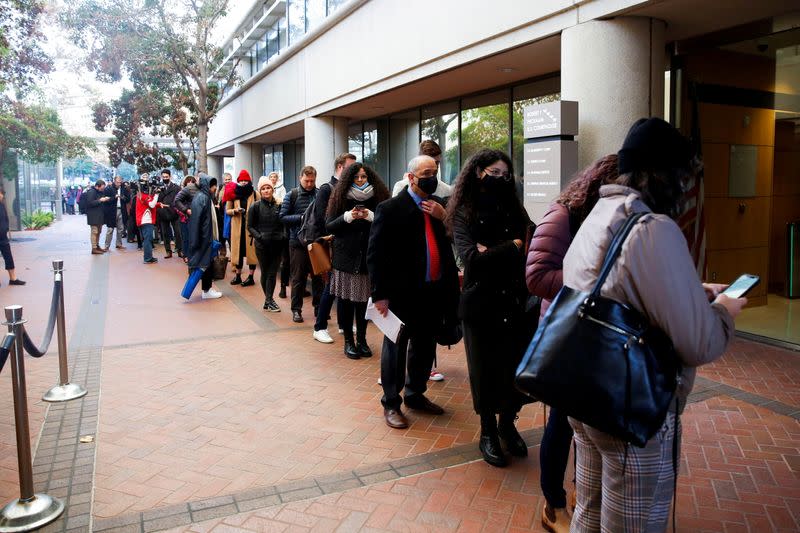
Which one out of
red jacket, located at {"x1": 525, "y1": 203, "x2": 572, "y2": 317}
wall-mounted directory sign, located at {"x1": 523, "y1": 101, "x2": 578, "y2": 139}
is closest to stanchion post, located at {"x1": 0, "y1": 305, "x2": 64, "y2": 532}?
red jacket, located at {"x1": 525, "y1": 203, "x2": 572, "y2": 317}

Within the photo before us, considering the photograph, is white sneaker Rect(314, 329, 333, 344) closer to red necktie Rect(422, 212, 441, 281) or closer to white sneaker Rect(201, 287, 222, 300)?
red necktie Rect(422, 212, 441, 281)

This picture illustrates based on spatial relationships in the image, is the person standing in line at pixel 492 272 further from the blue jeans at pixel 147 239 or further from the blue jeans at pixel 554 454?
the blue jeans at pixel 147 239

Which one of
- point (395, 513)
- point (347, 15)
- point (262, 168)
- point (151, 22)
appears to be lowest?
point (395, 513)

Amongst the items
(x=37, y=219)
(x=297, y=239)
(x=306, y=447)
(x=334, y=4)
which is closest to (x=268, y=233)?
(x=297, y=239)

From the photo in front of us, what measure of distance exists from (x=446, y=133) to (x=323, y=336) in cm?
681

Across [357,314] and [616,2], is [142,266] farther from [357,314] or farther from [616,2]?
[616,2]

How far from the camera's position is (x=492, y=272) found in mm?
3793

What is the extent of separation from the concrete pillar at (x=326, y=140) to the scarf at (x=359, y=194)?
30.3ft

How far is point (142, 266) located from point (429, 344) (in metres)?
12.5

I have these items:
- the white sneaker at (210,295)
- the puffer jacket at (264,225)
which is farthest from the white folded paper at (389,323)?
the white sneaker at (210,295)

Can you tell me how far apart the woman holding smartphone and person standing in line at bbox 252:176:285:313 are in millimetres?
3235

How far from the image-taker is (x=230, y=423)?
4.93 m

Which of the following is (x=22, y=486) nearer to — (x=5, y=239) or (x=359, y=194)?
(x=359, y=194)

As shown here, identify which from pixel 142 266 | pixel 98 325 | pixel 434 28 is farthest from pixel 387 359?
pixel 142 266
